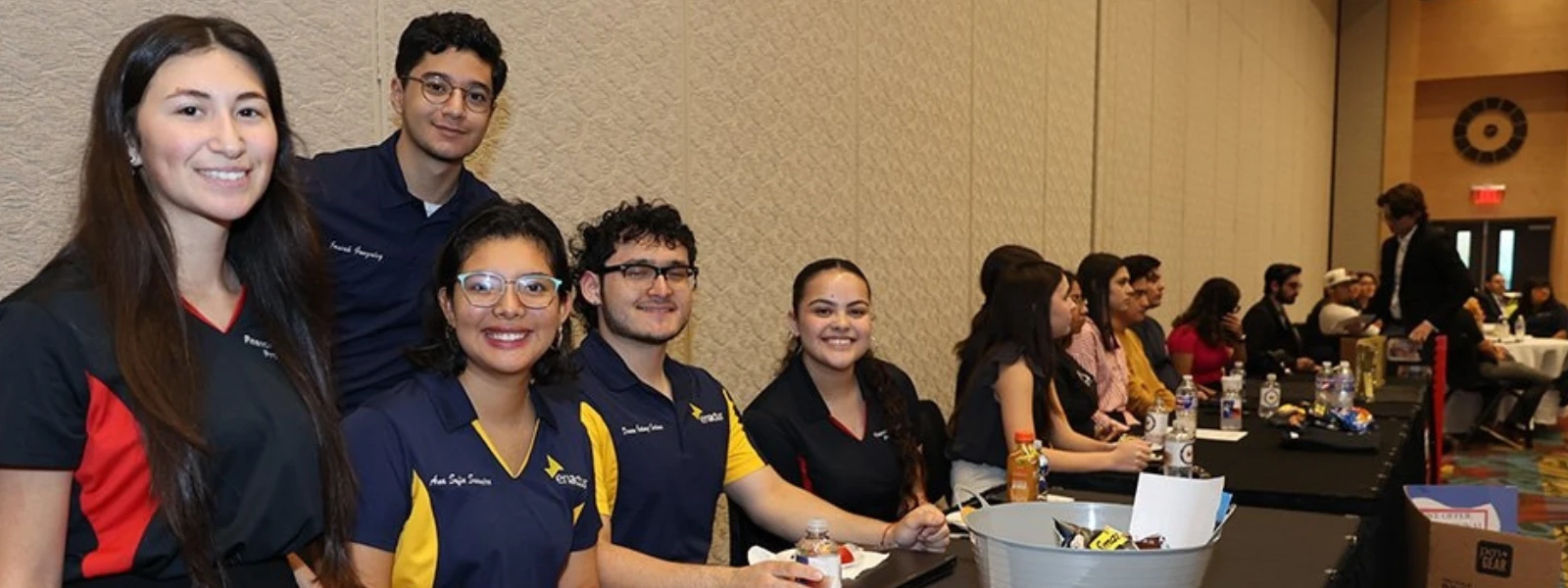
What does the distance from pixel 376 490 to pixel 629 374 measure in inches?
26.5

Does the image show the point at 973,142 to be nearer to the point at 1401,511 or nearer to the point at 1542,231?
the point at 1401,511

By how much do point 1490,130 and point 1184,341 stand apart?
940 cm

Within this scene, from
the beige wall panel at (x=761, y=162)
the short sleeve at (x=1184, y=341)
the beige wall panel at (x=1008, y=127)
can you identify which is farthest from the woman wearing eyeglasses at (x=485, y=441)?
the short sleeve at (x=1184, y=341)

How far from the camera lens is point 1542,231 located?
42.0 ft

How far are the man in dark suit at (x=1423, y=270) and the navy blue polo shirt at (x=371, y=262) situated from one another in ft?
21.1

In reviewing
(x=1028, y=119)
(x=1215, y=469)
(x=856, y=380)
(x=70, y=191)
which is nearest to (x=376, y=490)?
(x=70, y=191)

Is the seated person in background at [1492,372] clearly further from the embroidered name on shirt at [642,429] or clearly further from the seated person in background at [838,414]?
the embroidered name on shirt at [642,429]

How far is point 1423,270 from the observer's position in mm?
7109

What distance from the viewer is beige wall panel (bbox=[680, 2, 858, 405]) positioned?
339cm

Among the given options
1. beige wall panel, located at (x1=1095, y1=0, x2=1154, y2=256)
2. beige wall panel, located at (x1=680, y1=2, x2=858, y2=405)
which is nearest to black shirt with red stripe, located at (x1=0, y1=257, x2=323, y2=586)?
beige wall panel, located at (x1=680, y1=2, x2=858, y2=405)

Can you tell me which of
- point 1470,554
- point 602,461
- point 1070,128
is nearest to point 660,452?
point 602,461

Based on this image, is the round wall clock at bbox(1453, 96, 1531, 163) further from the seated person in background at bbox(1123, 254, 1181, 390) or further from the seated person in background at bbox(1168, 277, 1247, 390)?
the seated person in background at bbox(1123, 254, 1181, 390)

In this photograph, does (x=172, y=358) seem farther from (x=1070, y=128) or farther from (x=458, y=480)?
(x=1070, y=128)

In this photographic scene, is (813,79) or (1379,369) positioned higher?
(813,79)
